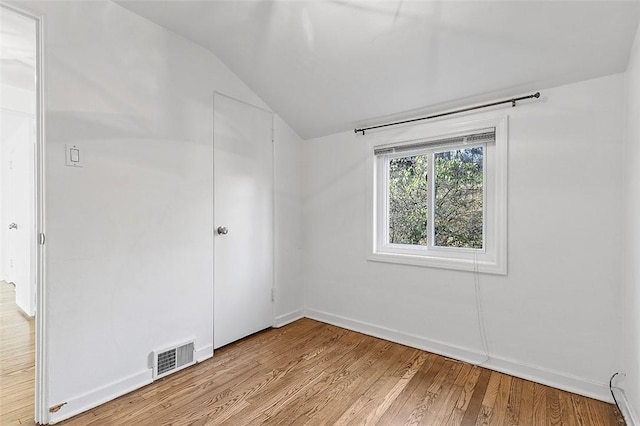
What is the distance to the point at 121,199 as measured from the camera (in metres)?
1.88

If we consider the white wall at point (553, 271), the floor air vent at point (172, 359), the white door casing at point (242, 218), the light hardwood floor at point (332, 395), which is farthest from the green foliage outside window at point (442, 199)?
the floor air vent at point (172, 359)

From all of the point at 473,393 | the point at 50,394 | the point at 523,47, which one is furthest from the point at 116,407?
the point at 523,47

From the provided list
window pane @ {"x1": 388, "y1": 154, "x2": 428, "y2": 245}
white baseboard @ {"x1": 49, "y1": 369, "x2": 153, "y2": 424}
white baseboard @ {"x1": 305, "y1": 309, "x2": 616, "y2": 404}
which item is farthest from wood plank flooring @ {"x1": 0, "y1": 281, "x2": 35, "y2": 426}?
window pane @ {"x1": 388, "y1": 154, "x2": 428, "y2": 245}

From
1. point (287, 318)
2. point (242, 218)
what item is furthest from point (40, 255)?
point (287, 318)

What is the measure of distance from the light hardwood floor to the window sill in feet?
2.32

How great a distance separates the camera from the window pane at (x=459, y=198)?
236 cm

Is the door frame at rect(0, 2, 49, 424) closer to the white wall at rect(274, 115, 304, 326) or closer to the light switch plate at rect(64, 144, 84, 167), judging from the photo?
the light switch plate at rect(64, 144, 84, 167)

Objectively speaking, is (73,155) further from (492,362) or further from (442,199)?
(492,362)

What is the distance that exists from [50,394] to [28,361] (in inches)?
37.0

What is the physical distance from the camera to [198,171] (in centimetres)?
230

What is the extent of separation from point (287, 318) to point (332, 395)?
1295 millimetres

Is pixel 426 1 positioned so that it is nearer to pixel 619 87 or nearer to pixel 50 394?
pixel 619 87

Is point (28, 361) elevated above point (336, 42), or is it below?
below

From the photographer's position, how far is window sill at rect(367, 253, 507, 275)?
2154 millimetres
